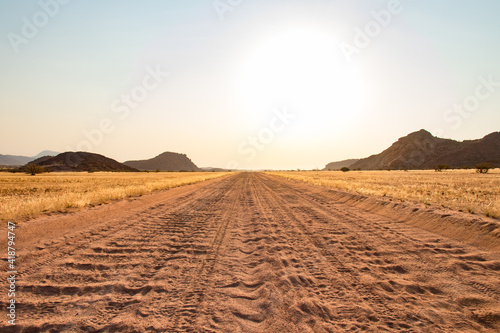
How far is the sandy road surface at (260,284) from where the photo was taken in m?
3.05

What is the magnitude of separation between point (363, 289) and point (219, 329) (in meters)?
2.37

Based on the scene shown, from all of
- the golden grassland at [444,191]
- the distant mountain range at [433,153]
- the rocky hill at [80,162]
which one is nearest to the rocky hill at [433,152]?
the distant mountain range at [433,153]

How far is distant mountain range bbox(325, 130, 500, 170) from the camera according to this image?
354ft

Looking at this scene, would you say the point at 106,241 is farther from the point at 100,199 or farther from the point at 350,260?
the point at 100,199

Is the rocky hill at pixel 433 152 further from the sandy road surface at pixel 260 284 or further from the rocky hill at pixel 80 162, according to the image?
the rocky hill at pixel 80 162

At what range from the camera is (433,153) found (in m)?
131

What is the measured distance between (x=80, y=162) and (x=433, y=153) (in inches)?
7356

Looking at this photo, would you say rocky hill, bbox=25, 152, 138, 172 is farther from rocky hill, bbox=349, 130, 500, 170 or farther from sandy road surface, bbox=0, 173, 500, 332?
rocky hill, bbox=349, 130, 500, 170

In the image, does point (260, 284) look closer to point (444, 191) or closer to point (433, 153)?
point (444, 191)

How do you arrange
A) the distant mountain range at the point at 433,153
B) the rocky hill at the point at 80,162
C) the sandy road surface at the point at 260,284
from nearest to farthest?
the sandy road surface at the point at 260,284 < the distant mountain range at the point at 433,153 < the rocky hill at the point at 80,162

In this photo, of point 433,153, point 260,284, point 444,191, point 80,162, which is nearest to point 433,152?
point 433,153

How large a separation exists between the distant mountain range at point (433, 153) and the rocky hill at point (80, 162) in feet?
508

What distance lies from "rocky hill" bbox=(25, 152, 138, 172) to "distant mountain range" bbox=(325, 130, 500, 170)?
154893mm

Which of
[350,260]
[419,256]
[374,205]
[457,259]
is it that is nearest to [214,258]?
[350,260]
